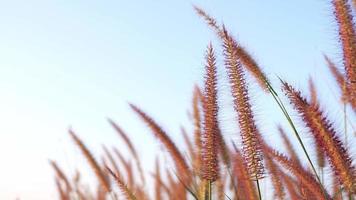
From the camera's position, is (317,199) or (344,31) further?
(317,199)

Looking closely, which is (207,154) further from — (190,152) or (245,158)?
(190,152)

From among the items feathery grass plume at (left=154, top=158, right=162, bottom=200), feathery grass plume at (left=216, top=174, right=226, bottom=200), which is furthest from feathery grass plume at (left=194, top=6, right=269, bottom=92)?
feathery grass plume at (left=154, top=158, right=162, bottom=200)

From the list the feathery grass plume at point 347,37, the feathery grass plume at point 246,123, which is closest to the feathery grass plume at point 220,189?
the feathery grass plume at point 246,123

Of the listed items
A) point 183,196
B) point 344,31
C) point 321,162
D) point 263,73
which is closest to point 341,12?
point 344,31

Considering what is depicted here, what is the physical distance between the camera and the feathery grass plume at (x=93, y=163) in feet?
10.2

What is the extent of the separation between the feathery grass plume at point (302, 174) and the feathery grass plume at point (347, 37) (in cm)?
36

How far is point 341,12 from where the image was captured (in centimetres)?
204

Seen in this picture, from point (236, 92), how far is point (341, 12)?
0.43 metres

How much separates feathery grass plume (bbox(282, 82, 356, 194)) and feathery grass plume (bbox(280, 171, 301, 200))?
2.75 ft

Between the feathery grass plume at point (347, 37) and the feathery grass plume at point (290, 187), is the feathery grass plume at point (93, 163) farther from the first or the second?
the feathery grass plume at point (347, 37)

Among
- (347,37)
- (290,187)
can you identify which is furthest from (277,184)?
(347,37)

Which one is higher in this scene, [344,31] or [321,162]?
[344,31]

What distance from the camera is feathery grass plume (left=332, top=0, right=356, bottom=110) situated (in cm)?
199

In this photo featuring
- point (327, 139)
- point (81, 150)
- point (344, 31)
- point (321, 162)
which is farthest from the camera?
point (81, 150)
